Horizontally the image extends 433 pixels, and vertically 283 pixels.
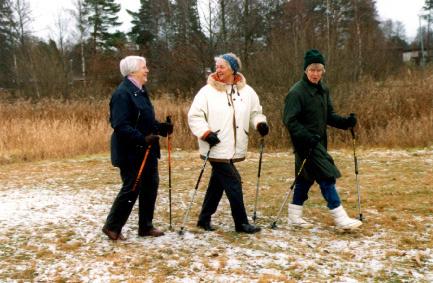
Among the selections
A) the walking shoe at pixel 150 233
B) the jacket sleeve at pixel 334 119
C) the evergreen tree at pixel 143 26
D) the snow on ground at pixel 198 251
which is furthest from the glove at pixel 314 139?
the evergreen tree at pixel 143 26

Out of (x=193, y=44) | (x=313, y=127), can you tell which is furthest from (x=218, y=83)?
(x=193, y=44)

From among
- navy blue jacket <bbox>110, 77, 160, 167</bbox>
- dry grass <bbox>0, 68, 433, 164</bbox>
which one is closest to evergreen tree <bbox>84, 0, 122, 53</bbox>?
dry grass <bbox>0, 68, 433, 164</bbox>

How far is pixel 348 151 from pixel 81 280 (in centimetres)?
837

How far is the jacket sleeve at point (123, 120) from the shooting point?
→ 4676mm

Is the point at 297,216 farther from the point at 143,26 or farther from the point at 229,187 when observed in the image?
the point at 143,26

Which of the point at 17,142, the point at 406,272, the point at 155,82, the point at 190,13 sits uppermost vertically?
the point at 190,13

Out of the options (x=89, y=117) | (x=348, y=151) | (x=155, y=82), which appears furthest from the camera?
(x=155, y=82)

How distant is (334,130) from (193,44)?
15278 mm

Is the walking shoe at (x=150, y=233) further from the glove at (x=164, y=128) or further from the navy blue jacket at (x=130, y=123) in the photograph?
the glove at (x=164, y=128)

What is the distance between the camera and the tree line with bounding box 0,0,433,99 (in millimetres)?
13695

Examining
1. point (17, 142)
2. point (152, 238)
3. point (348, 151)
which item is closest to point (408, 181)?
point (348, 151)

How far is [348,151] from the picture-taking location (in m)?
11.3

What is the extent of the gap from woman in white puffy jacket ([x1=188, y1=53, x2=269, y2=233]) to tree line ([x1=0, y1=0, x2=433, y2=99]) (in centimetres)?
812

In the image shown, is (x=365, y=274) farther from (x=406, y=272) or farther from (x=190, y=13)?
(x=190, y=13)
